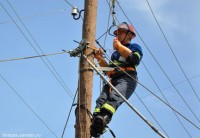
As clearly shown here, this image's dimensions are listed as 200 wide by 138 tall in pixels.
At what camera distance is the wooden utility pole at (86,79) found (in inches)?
257

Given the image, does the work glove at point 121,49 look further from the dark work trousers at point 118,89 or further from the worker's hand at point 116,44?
the dark work trousers at point 118,89

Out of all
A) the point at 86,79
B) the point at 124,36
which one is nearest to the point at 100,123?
the point at 86,79

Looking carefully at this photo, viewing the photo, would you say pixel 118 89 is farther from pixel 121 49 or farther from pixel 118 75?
pixel 121 49

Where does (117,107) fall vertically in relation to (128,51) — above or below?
below

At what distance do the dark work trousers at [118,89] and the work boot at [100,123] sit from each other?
0.57 ft

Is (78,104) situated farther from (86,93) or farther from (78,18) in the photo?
(78,18)

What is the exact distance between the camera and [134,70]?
6.97m

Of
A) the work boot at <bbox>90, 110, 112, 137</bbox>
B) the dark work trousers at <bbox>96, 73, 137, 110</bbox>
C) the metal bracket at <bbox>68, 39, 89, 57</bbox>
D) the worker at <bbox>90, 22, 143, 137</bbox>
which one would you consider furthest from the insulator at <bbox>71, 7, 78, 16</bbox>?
the work boot at <bbox>90, 110, 112, 137</bbox>

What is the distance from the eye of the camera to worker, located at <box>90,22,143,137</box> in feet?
21.0

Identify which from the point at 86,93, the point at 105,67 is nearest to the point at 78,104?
the point at 86,93

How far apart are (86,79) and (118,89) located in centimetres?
42

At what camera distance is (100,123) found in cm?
631

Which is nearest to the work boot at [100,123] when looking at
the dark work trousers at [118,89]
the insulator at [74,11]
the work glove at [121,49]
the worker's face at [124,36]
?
the dark work trousers at [118,89]

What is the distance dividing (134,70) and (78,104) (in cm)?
87
